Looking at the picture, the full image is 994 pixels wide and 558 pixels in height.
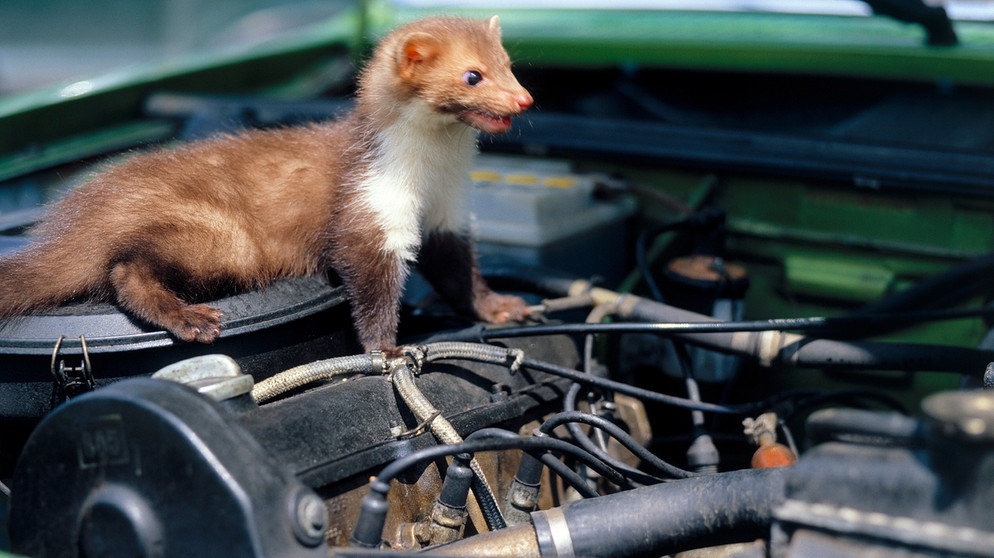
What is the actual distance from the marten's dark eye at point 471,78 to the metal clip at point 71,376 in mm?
832

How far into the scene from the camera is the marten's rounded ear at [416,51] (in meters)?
1.83

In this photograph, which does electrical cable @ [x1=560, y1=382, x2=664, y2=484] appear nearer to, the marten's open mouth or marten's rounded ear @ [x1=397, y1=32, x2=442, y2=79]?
the marten's open mouth

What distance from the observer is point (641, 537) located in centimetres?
128

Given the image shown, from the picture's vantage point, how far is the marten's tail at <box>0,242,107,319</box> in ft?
4.94

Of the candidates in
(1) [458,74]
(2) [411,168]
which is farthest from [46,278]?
(1) [458,74]

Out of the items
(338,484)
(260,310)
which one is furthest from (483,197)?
(338,484)

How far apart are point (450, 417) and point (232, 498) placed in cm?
52

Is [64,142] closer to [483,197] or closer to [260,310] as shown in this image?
[483,197]

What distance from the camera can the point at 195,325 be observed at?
148 cm

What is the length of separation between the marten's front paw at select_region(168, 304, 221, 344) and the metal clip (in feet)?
0.43

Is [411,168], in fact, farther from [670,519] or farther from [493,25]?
[670,519]

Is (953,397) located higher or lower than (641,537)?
higher

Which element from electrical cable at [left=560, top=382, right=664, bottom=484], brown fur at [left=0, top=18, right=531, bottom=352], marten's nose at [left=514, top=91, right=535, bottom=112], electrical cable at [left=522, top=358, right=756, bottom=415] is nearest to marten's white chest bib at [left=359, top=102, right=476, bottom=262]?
brown fur at [left=0, top=18, right=531, bottom=352]

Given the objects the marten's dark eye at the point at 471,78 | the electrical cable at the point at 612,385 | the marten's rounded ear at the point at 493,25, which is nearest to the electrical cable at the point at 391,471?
the electrical cable at the point at 612,385
